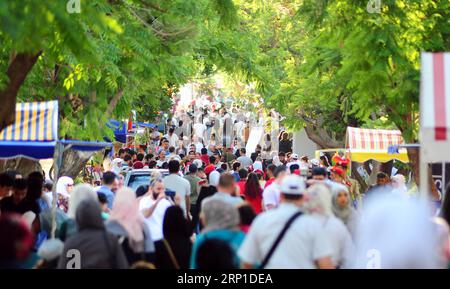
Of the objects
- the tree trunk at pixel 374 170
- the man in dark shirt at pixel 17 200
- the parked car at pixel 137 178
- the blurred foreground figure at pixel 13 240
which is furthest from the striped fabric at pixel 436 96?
the tree trunk at pixel 374 170

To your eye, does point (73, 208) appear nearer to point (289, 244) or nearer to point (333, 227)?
point (333, 227)

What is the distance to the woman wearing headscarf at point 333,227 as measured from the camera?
1009cm

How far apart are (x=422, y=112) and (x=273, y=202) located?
5.17 metres

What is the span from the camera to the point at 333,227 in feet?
33.1

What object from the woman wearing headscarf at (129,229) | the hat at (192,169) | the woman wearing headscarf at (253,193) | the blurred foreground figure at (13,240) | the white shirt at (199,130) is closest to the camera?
the blurred foreground figure at (13,240)

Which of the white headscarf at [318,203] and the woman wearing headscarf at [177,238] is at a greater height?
the white headscarf at [318,203]

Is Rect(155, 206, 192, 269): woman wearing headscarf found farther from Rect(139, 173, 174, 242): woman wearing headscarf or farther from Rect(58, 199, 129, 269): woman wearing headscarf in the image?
Rect(58, 199, 129, 269): woman wearing headscarf

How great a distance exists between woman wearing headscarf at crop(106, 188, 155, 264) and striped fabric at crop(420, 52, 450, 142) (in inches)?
113

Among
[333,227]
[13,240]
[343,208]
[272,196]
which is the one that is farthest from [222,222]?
[272,196]

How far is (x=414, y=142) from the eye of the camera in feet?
67.0

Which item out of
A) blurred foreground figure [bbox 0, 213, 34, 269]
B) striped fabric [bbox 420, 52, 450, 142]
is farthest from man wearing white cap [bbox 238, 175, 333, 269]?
blurred foreground figure [bbox 0, 213, 34, 269]

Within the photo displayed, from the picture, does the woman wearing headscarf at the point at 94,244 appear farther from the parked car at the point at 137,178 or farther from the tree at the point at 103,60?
the parked car at the point at 137,178

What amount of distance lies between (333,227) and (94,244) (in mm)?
2114
